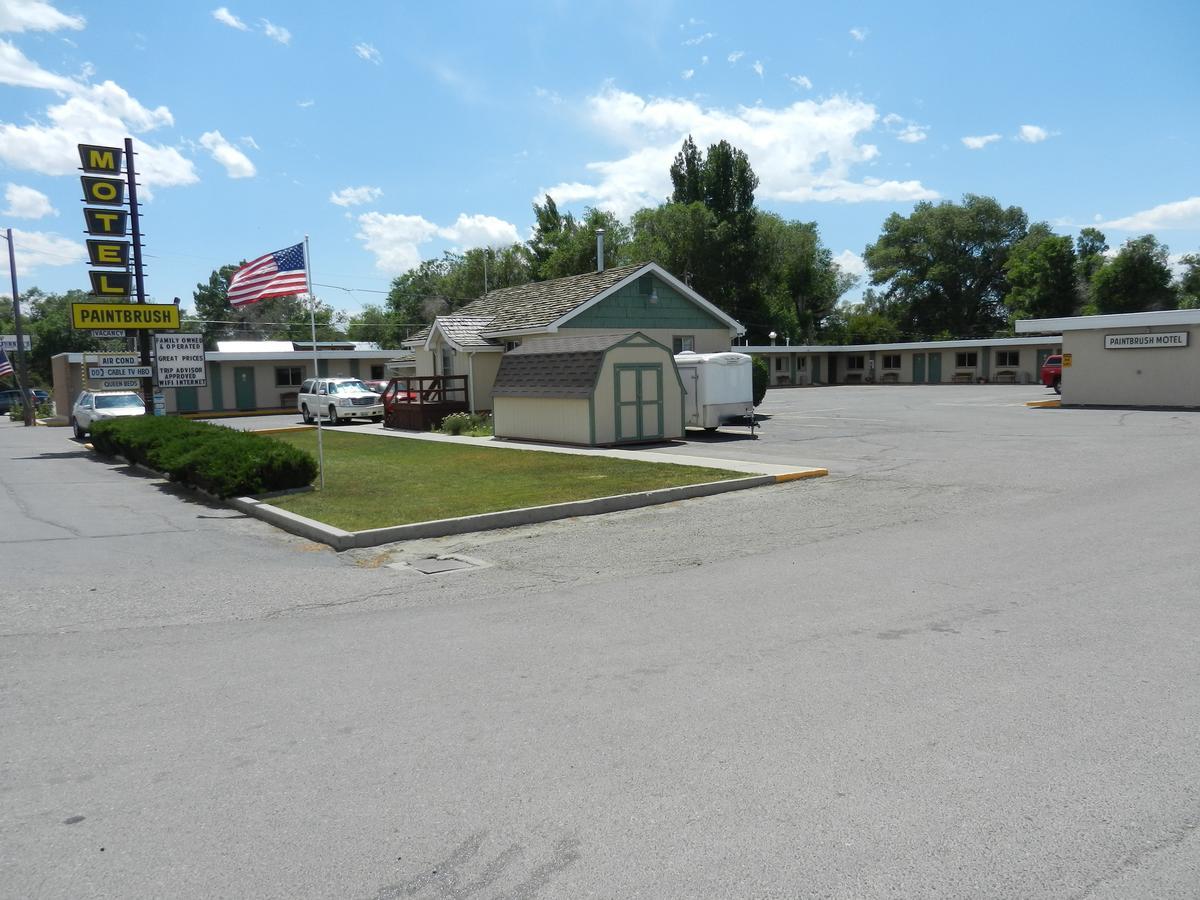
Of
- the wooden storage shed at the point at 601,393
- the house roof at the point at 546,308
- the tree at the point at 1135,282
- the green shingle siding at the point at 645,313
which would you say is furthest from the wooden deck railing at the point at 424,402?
the tree at the point at 1135,282

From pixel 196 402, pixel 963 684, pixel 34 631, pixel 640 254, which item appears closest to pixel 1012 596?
pixel 963 684

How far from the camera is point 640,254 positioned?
2431 inches

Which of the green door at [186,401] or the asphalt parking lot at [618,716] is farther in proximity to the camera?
the green door at [186,401]

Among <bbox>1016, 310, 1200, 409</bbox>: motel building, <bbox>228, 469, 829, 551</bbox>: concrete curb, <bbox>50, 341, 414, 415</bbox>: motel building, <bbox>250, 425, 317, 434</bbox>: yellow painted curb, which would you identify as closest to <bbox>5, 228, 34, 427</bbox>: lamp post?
<bbox>50, 341, 414, 415</bbox>: motel building

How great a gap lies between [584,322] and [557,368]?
7.84 m

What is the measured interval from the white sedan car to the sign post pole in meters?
4.33

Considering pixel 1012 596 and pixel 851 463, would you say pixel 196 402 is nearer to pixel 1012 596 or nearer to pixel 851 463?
pixel 851 463

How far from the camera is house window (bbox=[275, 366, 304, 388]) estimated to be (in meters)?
46.0

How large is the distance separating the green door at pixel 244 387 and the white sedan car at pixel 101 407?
46.4ft

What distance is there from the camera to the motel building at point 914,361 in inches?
2158

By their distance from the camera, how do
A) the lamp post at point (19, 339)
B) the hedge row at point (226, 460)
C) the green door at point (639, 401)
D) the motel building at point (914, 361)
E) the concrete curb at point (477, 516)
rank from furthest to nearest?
1. the motel building at point (914, 361)
2. the lamp post at point (19, 339)
3. the green door at point (639, 401)
4. the hedge row at point (226, 460)
5. the concrete curb at point (477, 516)

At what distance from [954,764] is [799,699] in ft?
3.38

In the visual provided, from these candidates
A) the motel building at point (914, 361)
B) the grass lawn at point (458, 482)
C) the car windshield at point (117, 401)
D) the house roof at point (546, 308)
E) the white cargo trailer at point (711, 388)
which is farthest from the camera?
the motel building at point (914, 361)

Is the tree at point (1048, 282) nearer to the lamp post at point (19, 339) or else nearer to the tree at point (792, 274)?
the tree at point (792, 274)
